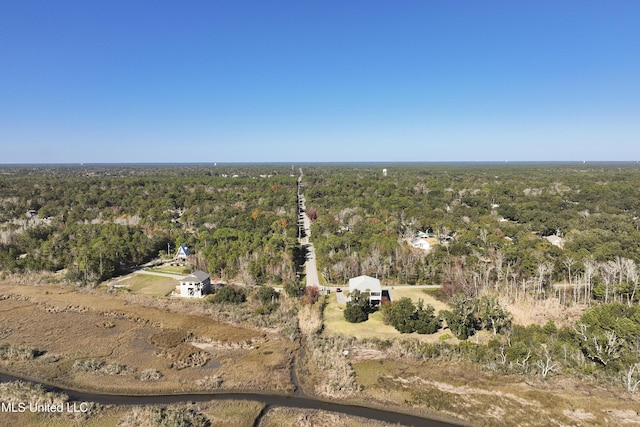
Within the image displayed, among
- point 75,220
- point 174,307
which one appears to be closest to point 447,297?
point 174,307

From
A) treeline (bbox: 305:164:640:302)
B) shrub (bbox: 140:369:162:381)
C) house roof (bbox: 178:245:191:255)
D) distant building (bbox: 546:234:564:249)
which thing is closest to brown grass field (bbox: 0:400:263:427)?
shrub (bbox: 140:369:162:381)

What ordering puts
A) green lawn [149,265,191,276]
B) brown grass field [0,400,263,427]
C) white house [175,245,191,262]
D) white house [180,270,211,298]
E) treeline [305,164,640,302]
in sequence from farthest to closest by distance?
white house [175,245,191,262]
green lawn [149,265,191,276]
treeline [305,164,640,302]
white house [180,270,211,298]
brown grass field [0,400,263,427]

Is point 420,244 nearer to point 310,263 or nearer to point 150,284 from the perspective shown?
point 310,263

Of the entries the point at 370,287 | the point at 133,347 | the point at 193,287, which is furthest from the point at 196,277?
the point at 370,287

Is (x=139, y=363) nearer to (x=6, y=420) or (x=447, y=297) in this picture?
(x=6, y=420)

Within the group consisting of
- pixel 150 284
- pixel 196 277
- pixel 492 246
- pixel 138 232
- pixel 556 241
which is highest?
pixel 138 232

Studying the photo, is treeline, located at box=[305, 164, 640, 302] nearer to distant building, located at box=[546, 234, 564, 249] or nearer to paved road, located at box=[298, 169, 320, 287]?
distant building, located at box=[546, 234, 564, 249]
